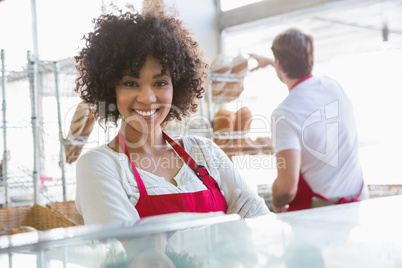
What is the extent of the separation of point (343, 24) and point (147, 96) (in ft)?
4.19

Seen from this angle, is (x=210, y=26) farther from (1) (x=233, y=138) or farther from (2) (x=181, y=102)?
(2) (x=181, y=102)

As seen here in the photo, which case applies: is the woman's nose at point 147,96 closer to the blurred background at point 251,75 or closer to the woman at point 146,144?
the woman at point 146,144

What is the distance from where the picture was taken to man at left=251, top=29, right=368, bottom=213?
78 cm

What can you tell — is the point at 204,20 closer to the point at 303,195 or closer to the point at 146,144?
the point at 303,195

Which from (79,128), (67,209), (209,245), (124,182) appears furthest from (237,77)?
(209,245)

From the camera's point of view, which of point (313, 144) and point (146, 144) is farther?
point (313, 144)

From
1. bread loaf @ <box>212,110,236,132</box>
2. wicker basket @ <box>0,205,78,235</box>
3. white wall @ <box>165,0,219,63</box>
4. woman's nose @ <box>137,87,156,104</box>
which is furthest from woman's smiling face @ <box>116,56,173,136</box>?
white wall @ <box>165,0,219,63</box>

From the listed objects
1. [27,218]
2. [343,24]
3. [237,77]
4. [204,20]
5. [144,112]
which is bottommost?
[27,218]

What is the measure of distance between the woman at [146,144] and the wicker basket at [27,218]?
53cm

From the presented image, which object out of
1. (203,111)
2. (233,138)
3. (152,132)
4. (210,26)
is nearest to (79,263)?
(152,132)

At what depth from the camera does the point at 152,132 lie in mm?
579

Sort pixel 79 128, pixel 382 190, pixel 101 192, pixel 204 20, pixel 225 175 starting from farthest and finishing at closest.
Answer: pixel 204 20, pixel 79 128, pixel 382 190, pixel 225 175, pixel 101 192

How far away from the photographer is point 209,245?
0.21 m

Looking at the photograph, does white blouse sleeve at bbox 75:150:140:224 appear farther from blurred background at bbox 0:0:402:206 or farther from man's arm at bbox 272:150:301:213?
blurred background at bbox 0:0:402:206
